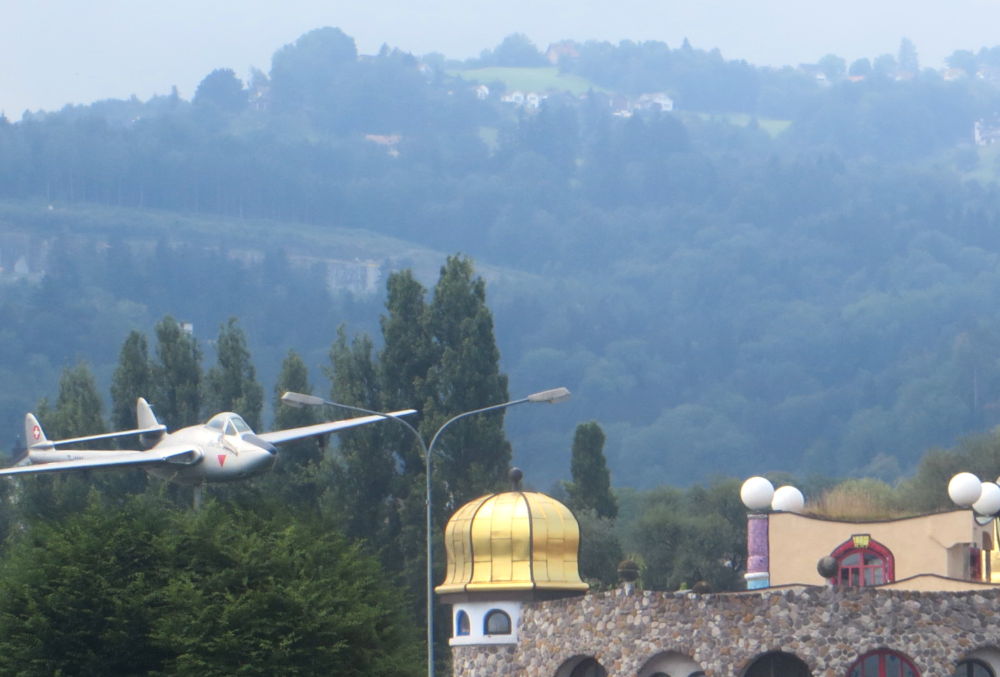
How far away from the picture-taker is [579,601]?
38969 millimetres

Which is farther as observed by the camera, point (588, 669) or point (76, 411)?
point (76, 411)

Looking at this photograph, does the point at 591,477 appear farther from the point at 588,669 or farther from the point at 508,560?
the point at 588,669

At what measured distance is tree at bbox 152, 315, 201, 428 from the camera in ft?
236

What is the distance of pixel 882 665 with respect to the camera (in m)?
36.2

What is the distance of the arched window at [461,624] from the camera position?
42281mm

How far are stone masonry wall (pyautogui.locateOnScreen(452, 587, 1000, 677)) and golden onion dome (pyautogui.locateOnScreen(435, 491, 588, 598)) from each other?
2.94 metres

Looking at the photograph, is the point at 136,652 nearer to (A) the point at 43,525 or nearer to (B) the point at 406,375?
(A) the point at 43,525

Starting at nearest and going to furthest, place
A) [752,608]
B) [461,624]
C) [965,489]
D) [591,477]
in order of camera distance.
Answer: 1. [752,608]
2. [461,624]
3. [965,489]
4. [591,477]

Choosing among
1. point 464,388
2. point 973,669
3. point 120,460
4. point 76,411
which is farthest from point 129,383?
point 973,669

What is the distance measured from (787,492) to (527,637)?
944cm

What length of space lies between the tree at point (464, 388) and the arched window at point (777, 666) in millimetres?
28049

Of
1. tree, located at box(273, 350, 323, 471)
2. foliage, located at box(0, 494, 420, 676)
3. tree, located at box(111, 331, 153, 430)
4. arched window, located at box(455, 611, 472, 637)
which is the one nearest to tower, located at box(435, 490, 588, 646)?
arched window, located at box(455, 611, 472, 637)

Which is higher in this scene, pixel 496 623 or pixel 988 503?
pixel 988 503

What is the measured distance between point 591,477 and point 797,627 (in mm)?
39737
